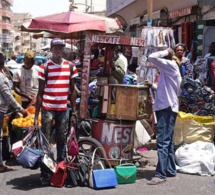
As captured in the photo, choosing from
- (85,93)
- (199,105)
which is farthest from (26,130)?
(199,105)

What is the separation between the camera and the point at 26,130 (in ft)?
26.3

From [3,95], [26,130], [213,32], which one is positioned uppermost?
[213,32]

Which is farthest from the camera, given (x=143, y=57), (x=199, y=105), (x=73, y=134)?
→ (x=143, y=57)

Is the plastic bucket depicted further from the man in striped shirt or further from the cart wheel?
the man in striped shirt

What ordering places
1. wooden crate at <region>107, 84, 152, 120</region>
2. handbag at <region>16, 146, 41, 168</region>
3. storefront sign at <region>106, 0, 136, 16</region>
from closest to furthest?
handbag at <region>16, 146, 41, 168</region>
wooden crate at <region>107, 84, 152, 120</region>
storefront sign at <region>106, 0, 136, 16</region>

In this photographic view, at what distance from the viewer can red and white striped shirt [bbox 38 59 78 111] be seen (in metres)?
6.72

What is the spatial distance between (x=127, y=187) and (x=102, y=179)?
392 millimetres

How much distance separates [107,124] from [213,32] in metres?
7.50

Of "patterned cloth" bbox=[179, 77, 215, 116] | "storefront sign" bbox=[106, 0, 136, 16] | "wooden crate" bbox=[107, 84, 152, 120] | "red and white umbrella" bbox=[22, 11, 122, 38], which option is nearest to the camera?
"wooden crate" bbox=[107, 84, 152, 120]

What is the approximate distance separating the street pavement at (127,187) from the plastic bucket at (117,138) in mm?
441

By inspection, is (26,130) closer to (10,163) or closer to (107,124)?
(10,163)

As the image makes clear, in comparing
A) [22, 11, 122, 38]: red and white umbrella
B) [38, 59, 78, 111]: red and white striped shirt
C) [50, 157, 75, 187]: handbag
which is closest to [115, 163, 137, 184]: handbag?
[50, 157, 75, 187]: handbag

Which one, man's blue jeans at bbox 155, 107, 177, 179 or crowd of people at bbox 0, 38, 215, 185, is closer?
crowd of people at bbox 0, 38, 215, 185

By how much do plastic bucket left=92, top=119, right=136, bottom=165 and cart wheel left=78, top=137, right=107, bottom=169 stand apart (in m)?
0.17
